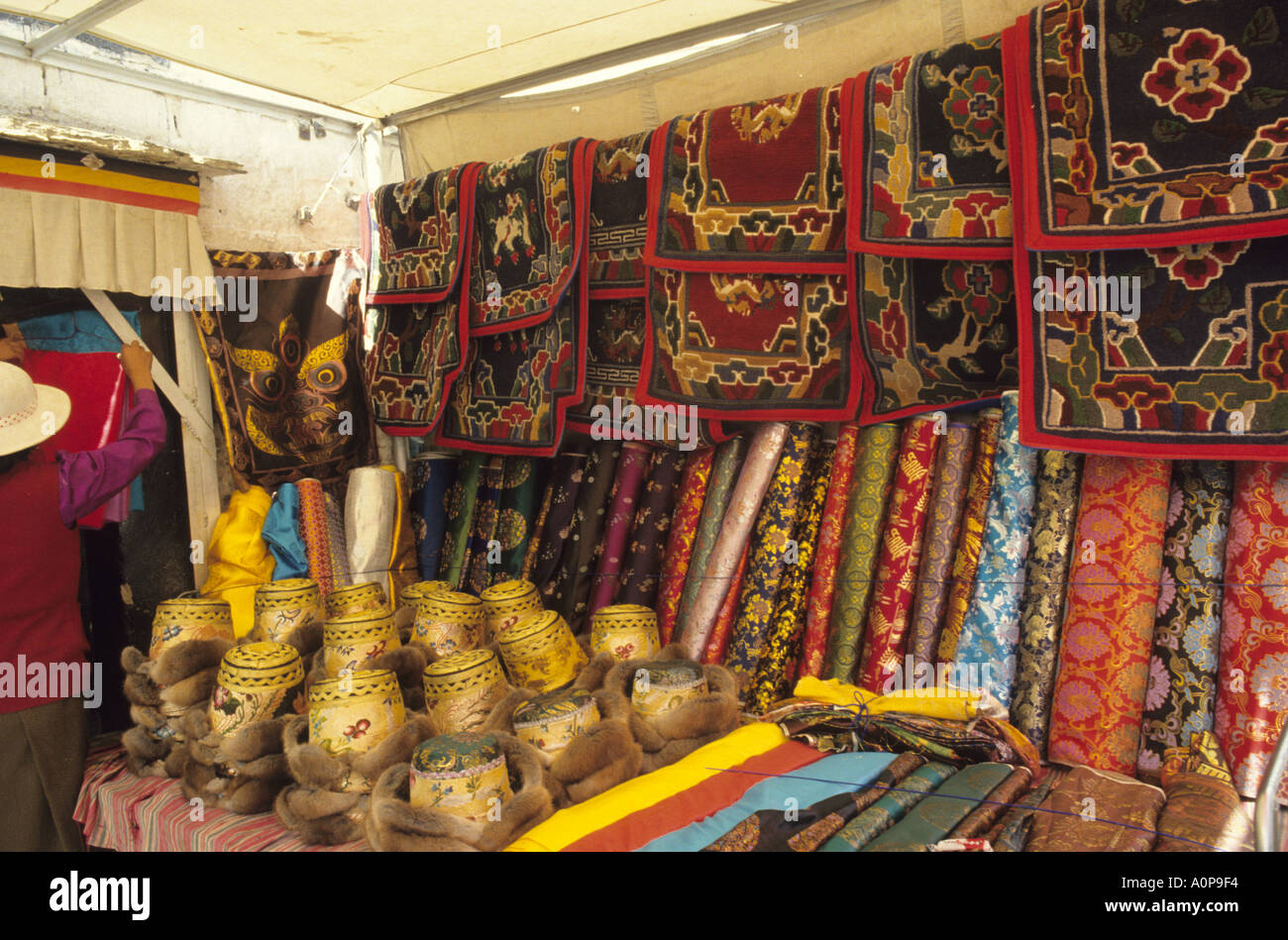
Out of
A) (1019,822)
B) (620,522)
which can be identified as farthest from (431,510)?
(1019,822)

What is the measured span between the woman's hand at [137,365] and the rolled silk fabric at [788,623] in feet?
6.46

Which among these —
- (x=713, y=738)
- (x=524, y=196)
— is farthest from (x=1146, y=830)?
(x=524, y=196)

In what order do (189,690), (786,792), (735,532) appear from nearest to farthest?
(786,792) → (189,690) → (735,532)

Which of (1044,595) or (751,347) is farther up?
(751,347)

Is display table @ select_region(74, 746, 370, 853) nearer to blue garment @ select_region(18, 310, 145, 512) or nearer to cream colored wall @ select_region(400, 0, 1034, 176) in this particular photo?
blue garment @ select_region(18, 310, 145, 512)

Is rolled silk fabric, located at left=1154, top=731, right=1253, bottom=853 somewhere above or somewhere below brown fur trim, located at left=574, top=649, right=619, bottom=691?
below

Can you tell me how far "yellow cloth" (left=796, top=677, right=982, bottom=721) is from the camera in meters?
1.88

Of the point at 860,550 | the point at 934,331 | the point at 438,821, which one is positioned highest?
the point at 934,331

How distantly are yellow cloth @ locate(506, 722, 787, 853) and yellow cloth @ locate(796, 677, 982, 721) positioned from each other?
0.16 meters

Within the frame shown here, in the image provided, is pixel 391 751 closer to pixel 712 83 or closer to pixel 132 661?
pixel 132 661

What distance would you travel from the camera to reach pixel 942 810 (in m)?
1.52

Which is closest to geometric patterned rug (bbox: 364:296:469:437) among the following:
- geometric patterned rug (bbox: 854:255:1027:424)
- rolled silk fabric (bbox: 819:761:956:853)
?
geometric patterned rug (bbox: 854:255:1027:424)

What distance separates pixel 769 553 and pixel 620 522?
57cm

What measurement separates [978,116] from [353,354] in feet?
8.27
